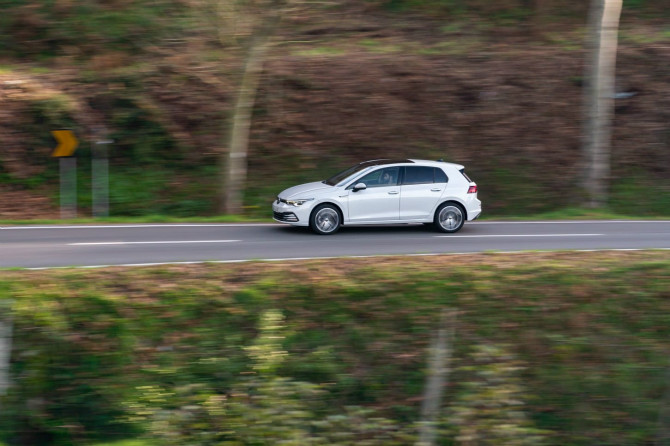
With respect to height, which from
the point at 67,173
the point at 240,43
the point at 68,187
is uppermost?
the point at 240,43

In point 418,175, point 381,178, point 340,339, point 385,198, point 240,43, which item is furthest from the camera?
point 240,43

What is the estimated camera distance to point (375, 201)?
48.9 feet

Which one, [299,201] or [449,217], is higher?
[299,201]

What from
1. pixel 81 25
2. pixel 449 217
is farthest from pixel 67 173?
pixel 449 217

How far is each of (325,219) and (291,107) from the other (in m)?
8.25

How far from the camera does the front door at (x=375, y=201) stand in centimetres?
1486

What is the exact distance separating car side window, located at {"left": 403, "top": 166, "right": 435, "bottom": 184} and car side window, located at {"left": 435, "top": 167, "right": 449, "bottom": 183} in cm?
9

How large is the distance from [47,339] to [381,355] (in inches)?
181

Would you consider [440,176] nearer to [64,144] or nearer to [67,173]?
[64,144]

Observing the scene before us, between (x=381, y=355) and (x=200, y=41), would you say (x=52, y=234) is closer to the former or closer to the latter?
(x=381, y=355)

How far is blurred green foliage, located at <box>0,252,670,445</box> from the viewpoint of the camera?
970cm

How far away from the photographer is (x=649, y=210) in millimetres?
20297

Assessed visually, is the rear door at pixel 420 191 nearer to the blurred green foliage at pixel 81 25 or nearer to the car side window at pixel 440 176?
the car side window at pixel 440 176

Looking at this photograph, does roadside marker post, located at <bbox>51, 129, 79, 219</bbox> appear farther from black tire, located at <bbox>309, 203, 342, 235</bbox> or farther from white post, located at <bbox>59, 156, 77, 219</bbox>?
black tire, located at <bbox>309, 203, 342, 235</bbox>
